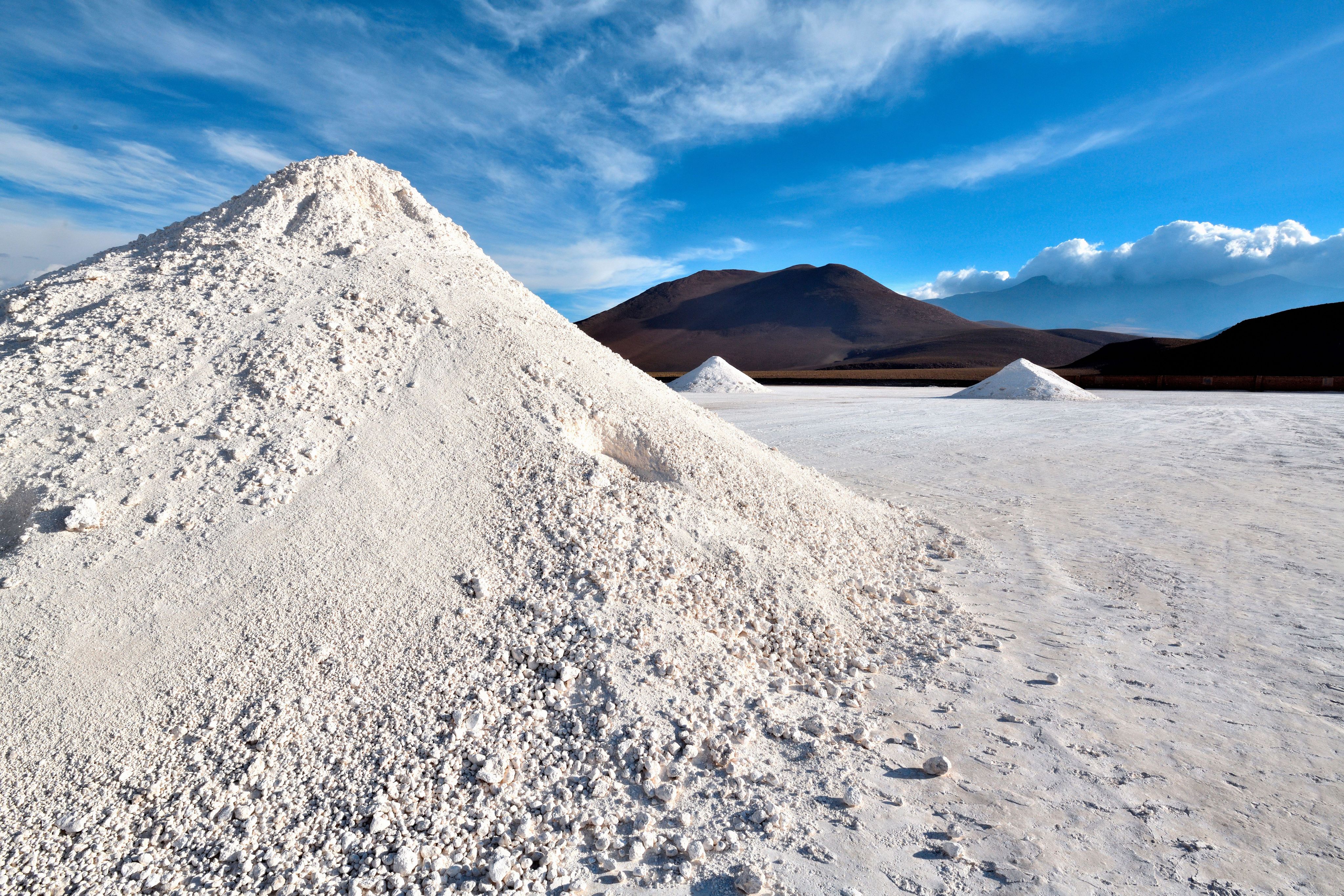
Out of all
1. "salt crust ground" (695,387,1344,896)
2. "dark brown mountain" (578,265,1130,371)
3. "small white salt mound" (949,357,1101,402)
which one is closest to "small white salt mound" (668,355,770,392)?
"small white salt mound" (949,357,1101,402)

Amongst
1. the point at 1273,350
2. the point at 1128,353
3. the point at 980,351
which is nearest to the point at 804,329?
the point at 980,351

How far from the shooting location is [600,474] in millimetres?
3594

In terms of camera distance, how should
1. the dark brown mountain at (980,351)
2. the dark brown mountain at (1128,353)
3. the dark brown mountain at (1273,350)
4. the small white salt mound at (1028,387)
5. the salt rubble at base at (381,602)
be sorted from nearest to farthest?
the salt rubble at base at (381,602) < the small white salt mound at (1028,387) < the dark brown mountain at (1273,350) < the dark brown mountain at (1128,353) < the dark brown mountain at (980,351)

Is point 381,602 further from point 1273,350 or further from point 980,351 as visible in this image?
point 980,351

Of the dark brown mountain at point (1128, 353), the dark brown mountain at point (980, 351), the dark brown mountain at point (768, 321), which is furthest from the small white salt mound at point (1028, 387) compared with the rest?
the dark brown mountain at point (768, 321)

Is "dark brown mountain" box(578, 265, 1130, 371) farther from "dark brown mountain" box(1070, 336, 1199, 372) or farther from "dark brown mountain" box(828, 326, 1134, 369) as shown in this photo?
"dark brown mountain" box(1070, 336, 1199, 372)

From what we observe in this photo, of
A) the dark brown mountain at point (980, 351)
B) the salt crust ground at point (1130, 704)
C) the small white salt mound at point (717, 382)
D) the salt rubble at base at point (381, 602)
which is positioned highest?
the dark brown mountain at point (980, 351)

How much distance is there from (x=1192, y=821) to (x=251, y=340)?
4931 mm

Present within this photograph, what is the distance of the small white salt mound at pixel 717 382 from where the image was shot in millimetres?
24609

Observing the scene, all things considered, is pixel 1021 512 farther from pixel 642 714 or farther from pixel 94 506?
pixel 94 506

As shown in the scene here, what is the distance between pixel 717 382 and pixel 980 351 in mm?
49160

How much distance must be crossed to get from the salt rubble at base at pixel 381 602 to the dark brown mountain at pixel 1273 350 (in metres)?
27.5

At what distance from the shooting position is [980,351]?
63.6 metres

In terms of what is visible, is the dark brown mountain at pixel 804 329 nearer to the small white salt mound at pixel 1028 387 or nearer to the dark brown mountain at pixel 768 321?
the dark brown mountain at pixel 768 321
